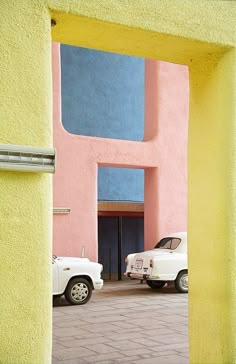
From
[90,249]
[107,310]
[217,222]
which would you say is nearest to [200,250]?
[217,222]

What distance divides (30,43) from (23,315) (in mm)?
1910

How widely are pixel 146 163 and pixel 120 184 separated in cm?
375

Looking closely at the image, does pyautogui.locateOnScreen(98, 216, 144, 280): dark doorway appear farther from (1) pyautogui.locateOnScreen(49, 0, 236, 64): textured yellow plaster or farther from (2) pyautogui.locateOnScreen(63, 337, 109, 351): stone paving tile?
(1) pyautogui.locateOnScreen(49, 0, 236, 64): textured yellow plaster

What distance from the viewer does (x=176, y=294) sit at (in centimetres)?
1315

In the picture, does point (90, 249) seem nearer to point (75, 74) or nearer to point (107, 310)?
point (107, 310)

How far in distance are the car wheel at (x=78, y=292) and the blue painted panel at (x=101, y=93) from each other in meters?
7.62

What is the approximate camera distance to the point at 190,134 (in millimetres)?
5387

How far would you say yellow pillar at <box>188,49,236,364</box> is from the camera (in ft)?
15.9

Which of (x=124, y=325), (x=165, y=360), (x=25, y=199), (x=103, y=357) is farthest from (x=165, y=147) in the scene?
(x=25, y=199)

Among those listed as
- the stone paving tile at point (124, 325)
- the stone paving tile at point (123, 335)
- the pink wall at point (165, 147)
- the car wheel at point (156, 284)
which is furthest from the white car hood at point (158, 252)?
the stone paving tile at point (123, 335)

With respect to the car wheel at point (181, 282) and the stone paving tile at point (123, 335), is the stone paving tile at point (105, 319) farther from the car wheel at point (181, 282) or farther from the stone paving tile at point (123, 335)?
the car wheel at point (181, 282)

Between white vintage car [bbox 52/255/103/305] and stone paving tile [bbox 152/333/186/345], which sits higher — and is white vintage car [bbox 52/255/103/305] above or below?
above

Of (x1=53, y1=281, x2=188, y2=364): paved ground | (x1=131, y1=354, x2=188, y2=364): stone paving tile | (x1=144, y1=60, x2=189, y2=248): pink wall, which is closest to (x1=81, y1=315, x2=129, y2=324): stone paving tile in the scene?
(x1=53, y1=281, x2=188, y2=364): paved ground

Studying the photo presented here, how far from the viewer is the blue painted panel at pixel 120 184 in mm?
18781
